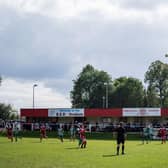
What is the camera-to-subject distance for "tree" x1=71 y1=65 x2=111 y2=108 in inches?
5945

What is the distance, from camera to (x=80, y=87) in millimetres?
154375

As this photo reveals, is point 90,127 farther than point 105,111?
No

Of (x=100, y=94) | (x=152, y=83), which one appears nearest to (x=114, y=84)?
(x=100, y=94)

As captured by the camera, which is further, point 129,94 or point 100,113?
point 129,94

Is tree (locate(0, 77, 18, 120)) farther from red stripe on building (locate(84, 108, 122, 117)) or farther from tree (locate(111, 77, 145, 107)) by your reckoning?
red stripe on building (locate(84, 108, 122, 117))

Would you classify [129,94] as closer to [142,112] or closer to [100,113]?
[100,113]

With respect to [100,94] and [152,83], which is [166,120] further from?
[100,94]

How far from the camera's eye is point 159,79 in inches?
5531

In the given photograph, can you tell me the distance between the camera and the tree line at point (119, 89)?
141 meters

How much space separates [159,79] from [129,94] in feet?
35.6

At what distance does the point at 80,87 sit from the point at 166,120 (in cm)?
6523

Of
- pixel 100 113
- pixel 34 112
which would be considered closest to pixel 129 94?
pixel 34 112

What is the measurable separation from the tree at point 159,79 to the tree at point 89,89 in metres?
15.7

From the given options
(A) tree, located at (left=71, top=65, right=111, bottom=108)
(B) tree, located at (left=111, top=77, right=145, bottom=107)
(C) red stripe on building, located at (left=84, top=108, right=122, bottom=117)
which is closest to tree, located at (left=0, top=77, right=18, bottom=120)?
(A) tree, located at (left=71, top=65, right=111, bottom=108)
